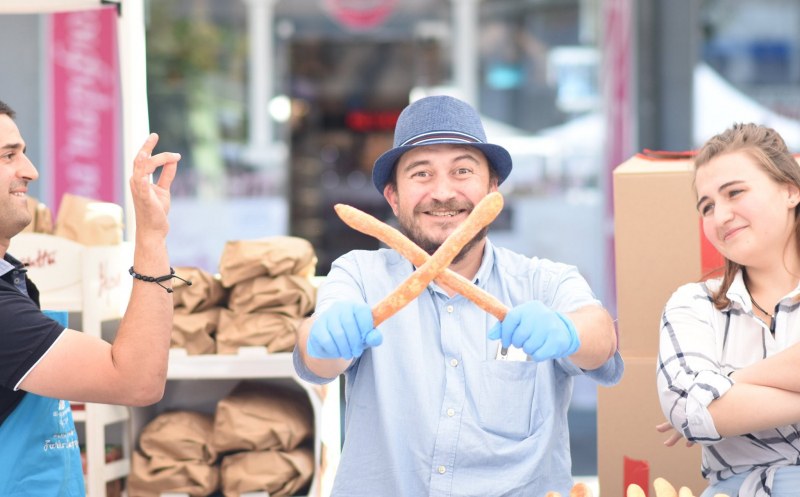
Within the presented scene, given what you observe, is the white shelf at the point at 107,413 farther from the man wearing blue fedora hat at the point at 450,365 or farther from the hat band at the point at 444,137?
the hat band at the point at 444,137

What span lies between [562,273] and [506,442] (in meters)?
0.51

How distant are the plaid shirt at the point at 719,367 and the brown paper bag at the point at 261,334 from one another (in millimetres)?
1340

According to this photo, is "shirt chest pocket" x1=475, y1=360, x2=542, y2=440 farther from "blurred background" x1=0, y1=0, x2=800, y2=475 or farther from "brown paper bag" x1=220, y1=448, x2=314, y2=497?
"blurred background" x1=0, y1=0, x2=800, y2=475

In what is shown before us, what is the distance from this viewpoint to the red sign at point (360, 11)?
7.85 m

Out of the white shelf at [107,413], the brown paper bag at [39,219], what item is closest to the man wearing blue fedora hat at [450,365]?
the white shelf at [107,413]

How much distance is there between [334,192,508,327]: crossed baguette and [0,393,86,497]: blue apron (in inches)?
38.0

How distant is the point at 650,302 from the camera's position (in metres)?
3.25

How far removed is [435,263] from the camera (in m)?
2.25

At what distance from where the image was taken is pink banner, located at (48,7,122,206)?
6.64m

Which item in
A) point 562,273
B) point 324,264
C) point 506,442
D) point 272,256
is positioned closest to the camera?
point 506,442

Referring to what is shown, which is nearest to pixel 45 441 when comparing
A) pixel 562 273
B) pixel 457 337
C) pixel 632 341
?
pixel 457 337

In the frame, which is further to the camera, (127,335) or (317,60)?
(317,60)

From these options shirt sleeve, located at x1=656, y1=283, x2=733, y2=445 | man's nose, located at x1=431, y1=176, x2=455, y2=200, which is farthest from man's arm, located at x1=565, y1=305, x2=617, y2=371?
man's nose, located at x1=431, y1=176, x2=455, y2=200

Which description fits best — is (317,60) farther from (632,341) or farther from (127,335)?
(127,335)
